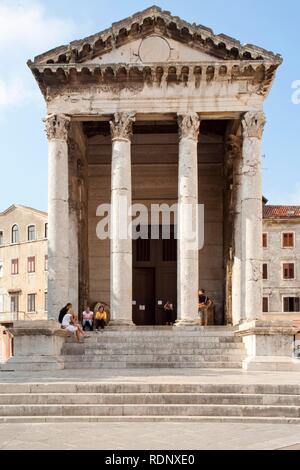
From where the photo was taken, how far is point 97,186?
3388cm

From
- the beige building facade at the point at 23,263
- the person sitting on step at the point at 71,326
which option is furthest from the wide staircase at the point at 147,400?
the beige building facade at the point at 23,263

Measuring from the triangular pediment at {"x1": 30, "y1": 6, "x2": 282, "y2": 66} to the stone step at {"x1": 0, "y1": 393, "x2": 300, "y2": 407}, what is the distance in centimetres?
1552

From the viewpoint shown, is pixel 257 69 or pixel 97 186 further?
pixel 97 186

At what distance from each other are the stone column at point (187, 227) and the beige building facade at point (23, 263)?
41.2m

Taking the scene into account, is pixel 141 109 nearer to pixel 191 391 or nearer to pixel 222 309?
pixel 222 309

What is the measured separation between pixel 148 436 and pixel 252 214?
15310mm

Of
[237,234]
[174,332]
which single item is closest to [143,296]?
[237,234]

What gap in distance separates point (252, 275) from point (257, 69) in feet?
25.6

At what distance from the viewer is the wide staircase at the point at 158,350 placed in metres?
22.5

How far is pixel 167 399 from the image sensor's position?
600 inches

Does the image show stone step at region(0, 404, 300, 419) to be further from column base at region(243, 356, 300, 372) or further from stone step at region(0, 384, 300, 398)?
column base at region(243, 356, 300, 372)

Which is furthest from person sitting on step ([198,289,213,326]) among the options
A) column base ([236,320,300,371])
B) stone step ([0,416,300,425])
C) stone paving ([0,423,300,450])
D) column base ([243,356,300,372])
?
stone paving ([0,423,300,450])

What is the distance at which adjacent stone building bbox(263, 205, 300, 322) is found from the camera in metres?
64.3

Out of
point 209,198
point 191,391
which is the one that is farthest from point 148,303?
point 191,391
